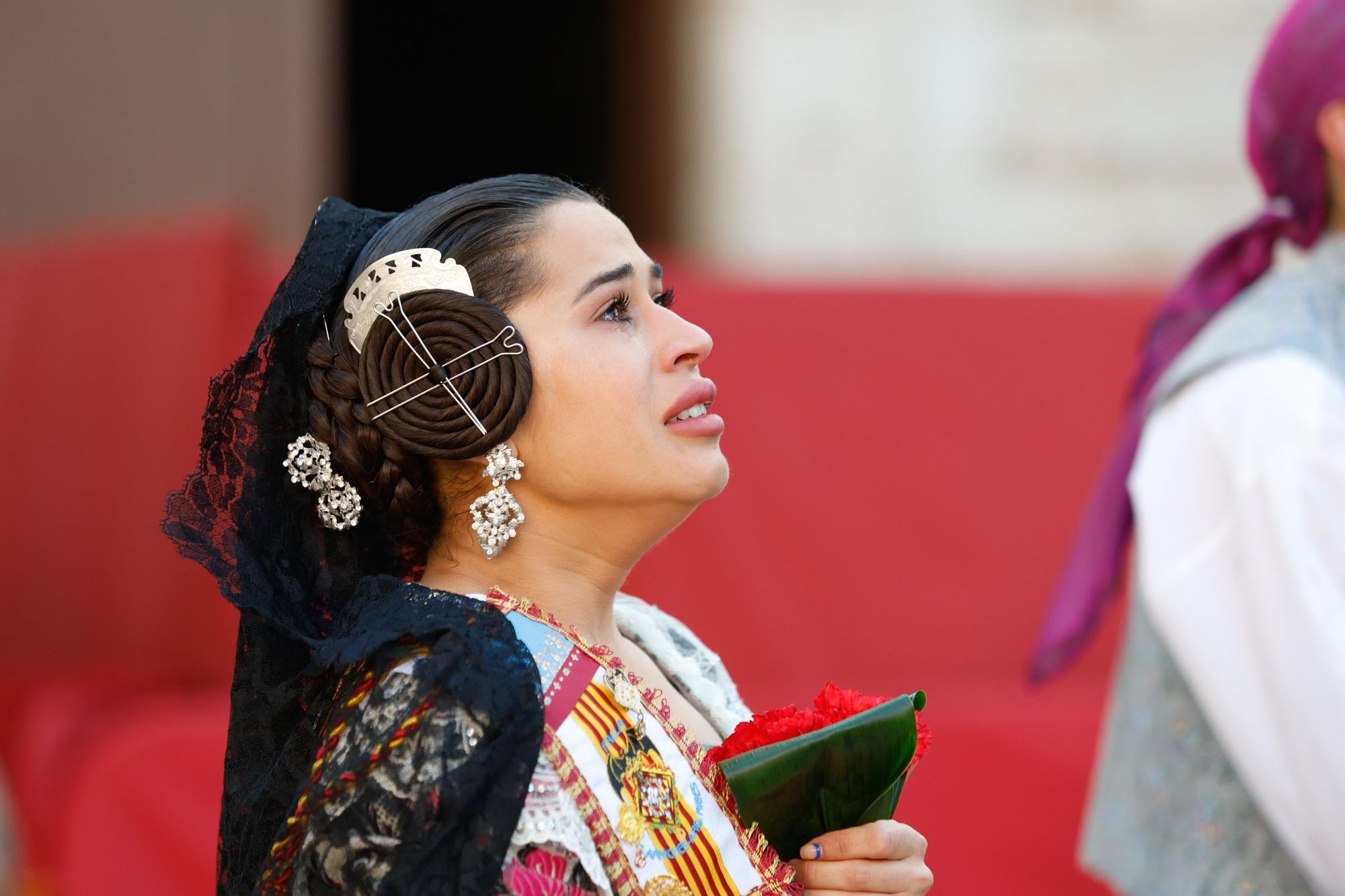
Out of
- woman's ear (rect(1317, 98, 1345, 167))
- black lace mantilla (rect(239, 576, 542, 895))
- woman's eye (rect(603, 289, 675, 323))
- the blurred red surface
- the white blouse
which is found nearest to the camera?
black lace mantilla (rect(239, 576, 542, 895))

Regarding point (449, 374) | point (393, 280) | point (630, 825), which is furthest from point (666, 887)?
point (393, 280)

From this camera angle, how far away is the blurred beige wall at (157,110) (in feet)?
18.0

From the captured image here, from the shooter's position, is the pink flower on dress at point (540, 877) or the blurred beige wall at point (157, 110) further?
the blurred beige wall at point (157, 110)

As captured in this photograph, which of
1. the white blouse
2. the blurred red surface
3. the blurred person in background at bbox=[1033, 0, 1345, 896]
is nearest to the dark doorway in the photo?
the blurred red surface

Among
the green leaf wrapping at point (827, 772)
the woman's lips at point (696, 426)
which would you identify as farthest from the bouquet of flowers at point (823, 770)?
the woman's lips at point (696, 426)

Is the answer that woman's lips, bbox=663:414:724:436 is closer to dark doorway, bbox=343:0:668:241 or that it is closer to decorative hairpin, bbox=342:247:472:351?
decorative hairpin, bbox=342:247:472:351

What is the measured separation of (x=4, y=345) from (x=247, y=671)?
3.53 m

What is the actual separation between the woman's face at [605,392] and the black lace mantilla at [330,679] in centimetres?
16

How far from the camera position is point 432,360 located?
132 centimetres

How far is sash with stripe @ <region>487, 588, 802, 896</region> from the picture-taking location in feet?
3.95

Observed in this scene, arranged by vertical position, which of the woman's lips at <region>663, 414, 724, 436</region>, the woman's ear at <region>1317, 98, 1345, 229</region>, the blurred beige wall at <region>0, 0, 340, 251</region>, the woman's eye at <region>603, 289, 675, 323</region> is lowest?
the blurred beige wall at <region>0, 0, 340, 251</region>

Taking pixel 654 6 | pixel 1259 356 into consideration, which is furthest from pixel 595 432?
pixel 654 6

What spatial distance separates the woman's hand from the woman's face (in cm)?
33

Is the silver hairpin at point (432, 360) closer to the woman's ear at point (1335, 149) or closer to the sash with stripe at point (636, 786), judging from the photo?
the sash with stripe at point (636, 786)
